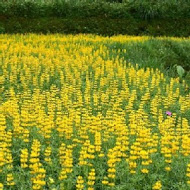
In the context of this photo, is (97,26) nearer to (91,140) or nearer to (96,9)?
(96,9)

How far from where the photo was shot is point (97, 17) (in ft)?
63.5

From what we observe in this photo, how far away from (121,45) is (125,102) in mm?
5526

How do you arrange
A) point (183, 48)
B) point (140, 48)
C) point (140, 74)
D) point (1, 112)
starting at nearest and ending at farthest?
point (1, 112) < point (140, 74) < point (140, 48) < point (183, 48)

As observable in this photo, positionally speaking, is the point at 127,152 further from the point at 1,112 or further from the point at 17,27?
the point at 17,27

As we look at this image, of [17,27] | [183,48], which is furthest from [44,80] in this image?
[17,27]

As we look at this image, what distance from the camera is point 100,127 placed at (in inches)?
224

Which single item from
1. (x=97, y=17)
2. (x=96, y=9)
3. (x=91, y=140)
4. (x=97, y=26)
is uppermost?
(x=96, y=9)

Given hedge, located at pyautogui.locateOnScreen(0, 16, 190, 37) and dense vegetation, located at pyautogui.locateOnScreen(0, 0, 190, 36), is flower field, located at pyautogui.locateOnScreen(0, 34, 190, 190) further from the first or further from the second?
dense vegetation, located at pyautogui.locateOnScreen(0, 0, 190, 36)

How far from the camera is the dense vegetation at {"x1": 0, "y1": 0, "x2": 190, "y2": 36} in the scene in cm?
1831

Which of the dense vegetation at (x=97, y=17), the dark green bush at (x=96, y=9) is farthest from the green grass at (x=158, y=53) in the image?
the dark green bush at (x=96, y=9)

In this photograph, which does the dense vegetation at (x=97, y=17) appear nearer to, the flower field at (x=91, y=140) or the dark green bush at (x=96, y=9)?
the dark green bush at (x=96, y=9)

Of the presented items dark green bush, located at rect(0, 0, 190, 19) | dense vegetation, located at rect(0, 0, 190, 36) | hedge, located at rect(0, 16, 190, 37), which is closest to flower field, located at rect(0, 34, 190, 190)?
hedge, located at rect(0, 16, 190, 37)

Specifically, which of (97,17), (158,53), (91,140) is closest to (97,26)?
(97,17)

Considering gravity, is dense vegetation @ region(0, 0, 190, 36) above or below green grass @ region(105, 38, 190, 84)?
above
